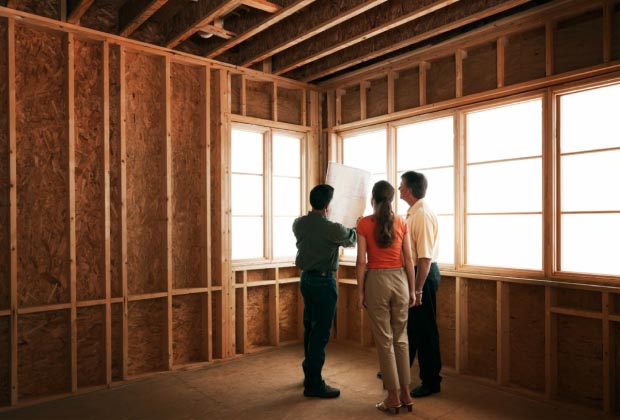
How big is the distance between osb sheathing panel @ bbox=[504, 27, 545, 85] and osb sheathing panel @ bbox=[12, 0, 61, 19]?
13.7ft

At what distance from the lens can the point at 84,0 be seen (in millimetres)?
3459

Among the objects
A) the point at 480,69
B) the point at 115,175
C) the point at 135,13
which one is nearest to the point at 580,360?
the point at 480,69

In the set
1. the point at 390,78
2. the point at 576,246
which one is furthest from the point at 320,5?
the point at 576,246

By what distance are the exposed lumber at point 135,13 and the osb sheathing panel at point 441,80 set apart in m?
2.67

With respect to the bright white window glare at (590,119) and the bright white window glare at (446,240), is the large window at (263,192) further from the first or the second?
the bright white window glare at (590,119)

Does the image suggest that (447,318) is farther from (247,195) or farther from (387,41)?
(387,41)

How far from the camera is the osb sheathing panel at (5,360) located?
3436 millimetres

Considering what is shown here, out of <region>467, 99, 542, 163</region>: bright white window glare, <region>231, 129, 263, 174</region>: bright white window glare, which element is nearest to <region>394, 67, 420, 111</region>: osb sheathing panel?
<region>467, 99, 542, 163</region>: bright white window glare

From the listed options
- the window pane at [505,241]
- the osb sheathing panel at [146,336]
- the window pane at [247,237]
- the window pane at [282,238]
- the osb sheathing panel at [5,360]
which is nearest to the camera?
the osb sheathing panel at [5,360]

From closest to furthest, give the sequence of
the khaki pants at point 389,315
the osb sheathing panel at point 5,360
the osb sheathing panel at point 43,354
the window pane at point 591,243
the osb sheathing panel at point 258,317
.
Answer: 1. the khaki pants at point 389,315
2. the window pane at point 591,243
3. the osb sheathing panel at point 5,360
4. the osb sheathing panel at point 43,354
5. the osb sheathing panel at point 258,317

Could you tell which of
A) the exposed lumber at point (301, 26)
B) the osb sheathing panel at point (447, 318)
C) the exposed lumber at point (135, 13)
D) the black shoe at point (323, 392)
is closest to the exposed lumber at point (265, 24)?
the exposed lumber at point (301, 26)

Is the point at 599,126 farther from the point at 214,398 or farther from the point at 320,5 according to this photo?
the point at 214,398

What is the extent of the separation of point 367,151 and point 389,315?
2573 mm

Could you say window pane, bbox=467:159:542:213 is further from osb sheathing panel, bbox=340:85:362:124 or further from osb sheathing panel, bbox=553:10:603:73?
osb sheathing panel, bbox=340:85:362:124
